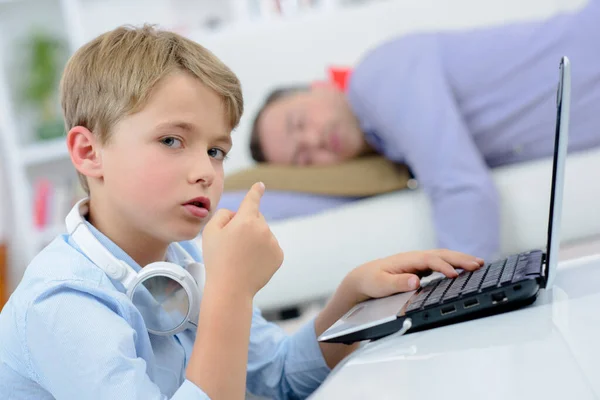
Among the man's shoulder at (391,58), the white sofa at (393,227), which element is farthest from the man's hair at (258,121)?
the white sofa at (393,227)

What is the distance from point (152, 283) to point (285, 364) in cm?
25

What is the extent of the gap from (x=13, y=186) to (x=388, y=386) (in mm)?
3231

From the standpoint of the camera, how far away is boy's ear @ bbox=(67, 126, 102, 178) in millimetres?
836

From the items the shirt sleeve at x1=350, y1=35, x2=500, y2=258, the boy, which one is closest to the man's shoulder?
the shirt sleeve at x1=350, y1=35, x2=500, y2=258

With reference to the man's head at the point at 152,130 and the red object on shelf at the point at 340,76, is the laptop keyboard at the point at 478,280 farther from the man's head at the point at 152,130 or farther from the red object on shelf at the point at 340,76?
the red object on shelf at the point at 340,76

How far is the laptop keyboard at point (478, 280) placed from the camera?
67cm

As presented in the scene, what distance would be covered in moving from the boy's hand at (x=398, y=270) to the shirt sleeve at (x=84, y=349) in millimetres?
279

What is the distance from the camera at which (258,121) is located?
2.33m

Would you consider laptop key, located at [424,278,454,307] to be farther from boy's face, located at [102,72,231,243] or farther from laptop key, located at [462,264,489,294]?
boy's face, located at [102,72,231,243]

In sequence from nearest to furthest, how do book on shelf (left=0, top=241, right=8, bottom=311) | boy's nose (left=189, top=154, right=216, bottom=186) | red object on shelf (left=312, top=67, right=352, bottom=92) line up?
boy's nose (left=189, top=154, right=216, bottom=186) → red object on shelf (left=312, top=67, right=352, bottom=92) → book on shelf (left=0, top=241, right=8, bottom=311)

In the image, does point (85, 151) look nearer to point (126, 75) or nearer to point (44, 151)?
point (126, 75)

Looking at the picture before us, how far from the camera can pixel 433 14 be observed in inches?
104

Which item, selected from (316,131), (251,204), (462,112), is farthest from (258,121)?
(251,204)

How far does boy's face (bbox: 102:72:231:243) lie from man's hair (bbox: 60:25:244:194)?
0.5 inches
